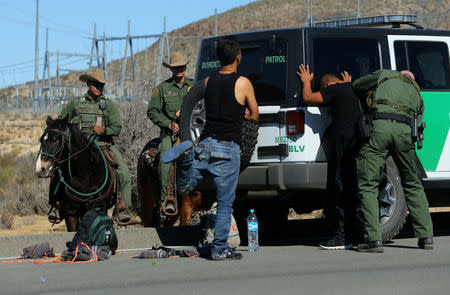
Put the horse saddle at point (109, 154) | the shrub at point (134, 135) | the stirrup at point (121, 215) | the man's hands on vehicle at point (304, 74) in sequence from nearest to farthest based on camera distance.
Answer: the man's hands on vehicle at point (304, 74)
the horse saddle at point (109, 154)
the stirrup at point (121, 215)
the shrub at point (134, 135)

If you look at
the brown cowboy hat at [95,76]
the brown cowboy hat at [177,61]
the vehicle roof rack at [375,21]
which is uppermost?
the vehicle roof rack at [375,21]

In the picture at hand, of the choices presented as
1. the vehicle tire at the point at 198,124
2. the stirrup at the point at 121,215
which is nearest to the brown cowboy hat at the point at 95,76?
the stirrup at the point at 121,215

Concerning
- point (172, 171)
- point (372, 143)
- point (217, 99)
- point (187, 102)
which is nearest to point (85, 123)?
point (172, 171)

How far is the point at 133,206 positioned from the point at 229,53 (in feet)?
30.3

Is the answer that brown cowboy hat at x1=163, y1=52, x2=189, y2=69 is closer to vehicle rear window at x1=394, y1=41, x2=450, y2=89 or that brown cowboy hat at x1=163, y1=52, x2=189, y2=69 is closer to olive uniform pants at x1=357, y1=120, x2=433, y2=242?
vehicle rear window at x1=394, y1=41, x2=450, y2=89

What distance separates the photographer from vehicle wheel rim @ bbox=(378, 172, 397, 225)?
10.6 m

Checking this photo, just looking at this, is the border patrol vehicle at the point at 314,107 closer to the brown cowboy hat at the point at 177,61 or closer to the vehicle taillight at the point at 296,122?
the vehicle taillight at the point at 296,122

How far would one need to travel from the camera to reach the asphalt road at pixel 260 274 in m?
7.64

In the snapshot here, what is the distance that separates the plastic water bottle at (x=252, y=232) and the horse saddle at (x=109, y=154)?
2513 mm

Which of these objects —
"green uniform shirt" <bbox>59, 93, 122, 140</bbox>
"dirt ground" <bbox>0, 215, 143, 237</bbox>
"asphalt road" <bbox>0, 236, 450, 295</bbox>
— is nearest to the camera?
"asphalt road" <bbox>0, 236, 450, 295</bbox>

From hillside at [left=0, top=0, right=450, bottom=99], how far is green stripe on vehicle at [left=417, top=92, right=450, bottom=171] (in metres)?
83.9

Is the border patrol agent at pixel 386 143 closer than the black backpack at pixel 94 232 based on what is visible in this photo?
Yes

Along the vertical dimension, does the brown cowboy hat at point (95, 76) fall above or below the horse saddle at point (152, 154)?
above

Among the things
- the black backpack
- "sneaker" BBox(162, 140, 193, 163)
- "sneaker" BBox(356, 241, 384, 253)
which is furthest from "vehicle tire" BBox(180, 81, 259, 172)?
"sneaker" BBox(356, 241, 384, 253)
